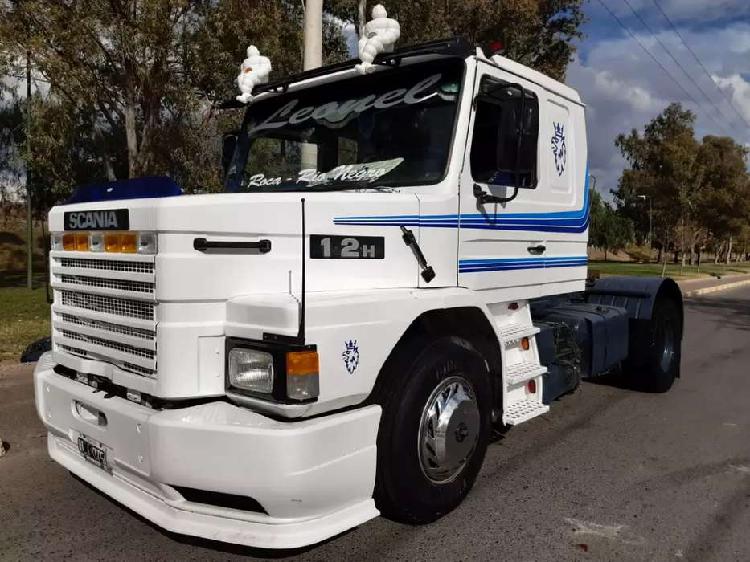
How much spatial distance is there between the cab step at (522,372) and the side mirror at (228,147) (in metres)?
2.58

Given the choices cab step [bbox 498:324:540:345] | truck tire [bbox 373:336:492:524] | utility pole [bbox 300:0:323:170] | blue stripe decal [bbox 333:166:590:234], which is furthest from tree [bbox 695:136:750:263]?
truck tire [bbox 373:336:492:524]

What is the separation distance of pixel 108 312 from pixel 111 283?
157 mm

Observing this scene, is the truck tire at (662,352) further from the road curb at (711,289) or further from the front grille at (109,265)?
the road curb at (711,289)

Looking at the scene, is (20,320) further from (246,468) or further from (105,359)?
(246,468)

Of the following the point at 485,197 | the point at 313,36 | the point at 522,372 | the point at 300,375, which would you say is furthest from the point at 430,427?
the point at 313,36

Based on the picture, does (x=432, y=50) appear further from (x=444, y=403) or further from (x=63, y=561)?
(x=63, y=561)

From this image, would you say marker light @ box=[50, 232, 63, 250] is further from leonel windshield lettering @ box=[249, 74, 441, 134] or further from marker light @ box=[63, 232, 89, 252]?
leonel windshield lettering @ box=[249, 74, 441, 134]

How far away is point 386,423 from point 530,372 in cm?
160

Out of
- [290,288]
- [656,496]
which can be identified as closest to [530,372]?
[656,496]

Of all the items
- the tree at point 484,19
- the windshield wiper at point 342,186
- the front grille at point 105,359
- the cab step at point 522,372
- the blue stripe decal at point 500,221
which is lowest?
the cab step at point 522,372

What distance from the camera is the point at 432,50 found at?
386cm

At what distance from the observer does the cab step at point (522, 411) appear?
4.10 meters

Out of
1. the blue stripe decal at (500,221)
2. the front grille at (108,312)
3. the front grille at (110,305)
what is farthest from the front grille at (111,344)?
the blue stripe decal at (500,221)

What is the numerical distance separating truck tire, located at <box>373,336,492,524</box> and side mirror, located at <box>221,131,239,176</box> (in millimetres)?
2427
